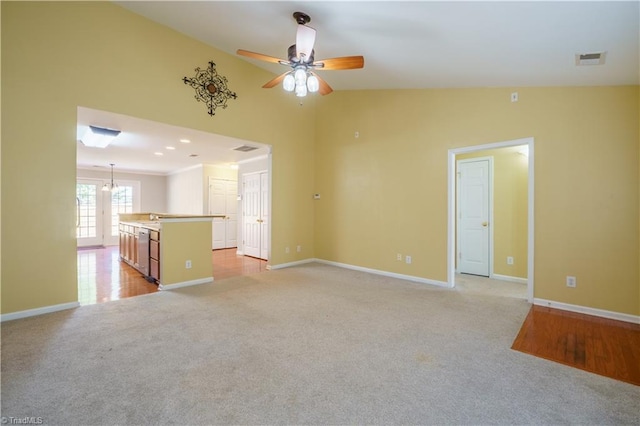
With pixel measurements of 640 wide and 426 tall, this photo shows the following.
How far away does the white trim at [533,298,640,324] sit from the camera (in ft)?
9.75

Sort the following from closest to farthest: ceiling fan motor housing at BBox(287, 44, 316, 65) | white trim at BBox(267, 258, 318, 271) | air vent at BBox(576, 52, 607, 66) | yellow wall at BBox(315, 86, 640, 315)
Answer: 1. air vent at BBox(576, 52, 607, 66)
2. ceiling fan motor housing at BBox(287, 44, 316, 65)
3. yellow wall at BBox(315, 86, 640, 315)
4. white trim at BBox(267, 258, 318, 271)

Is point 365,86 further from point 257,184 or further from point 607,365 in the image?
point 607,365

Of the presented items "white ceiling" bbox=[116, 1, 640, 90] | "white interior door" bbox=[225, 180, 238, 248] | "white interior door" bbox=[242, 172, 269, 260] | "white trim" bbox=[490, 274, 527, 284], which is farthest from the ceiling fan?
"white interior door" bbox=[225, 180, 238, 248]

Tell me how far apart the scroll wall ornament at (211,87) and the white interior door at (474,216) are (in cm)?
437

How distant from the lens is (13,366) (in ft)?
6.71

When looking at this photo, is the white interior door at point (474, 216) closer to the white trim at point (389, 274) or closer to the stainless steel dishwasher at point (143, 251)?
the white trim at point (389, 274)

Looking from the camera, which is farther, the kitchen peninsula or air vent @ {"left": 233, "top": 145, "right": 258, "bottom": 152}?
air vent @ {"left": 233, "top": 145, "right": 258, "bottom": 152}

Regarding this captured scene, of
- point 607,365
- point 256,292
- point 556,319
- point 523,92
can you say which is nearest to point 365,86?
point 523,92

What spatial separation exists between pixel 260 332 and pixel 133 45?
388cm

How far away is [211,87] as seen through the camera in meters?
4.27

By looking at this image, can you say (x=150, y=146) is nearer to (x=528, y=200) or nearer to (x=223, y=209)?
(x=223, y=209)

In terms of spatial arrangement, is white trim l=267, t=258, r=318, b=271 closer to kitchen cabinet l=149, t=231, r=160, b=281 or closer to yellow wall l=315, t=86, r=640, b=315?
yellow wall l=315, t=86, r=640, b=315

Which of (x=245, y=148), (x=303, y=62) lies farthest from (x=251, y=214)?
(x=303, y=62)

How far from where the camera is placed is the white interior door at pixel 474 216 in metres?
4.89
